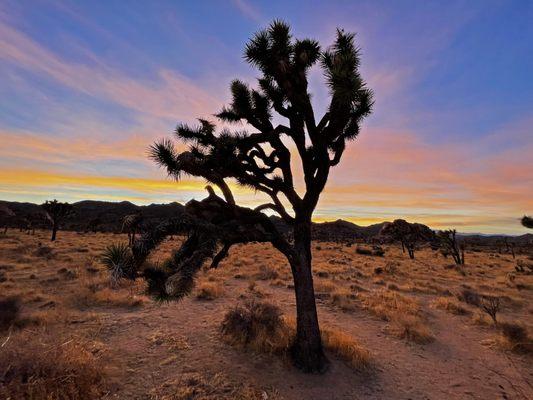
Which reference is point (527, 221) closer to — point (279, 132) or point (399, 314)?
point (399, 314)

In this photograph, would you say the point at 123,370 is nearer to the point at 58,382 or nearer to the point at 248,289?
the point at 58,382

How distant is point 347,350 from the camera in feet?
25.1

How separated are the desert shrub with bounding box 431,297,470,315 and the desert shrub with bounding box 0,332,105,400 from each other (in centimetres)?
1244

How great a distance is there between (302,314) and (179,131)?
516 cm

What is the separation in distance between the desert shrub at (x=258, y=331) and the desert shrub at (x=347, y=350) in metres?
0.99

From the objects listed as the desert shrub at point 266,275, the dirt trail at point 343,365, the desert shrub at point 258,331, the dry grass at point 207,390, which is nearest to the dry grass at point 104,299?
the dirt trail at point 343,365

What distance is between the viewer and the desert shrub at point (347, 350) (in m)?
7.32

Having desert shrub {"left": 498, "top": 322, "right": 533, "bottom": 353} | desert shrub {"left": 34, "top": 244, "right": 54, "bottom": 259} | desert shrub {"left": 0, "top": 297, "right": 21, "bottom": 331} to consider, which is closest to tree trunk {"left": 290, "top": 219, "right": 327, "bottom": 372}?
desert shrub {"left": 498, "top": 322, "right": 533, "bottom": 353}

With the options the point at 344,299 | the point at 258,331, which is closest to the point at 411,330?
the point at 344,299

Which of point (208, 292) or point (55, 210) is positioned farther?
point (55, 210)

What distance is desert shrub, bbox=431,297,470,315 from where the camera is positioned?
12.4 meters

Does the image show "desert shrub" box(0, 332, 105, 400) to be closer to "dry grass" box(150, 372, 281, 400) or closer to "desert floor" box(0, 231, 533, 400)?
"desert floor" box(0, 231, 533, 400)

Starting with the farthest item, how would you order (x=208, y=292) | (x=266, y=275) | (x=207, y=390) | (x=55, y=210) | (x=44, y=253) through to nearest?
(x=55, y=210), (x=44, y=253), (x=266, y=275), (x=208, y=292), (x=207, y=390)

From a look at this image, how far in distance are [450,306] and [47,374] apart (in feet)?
44.2
